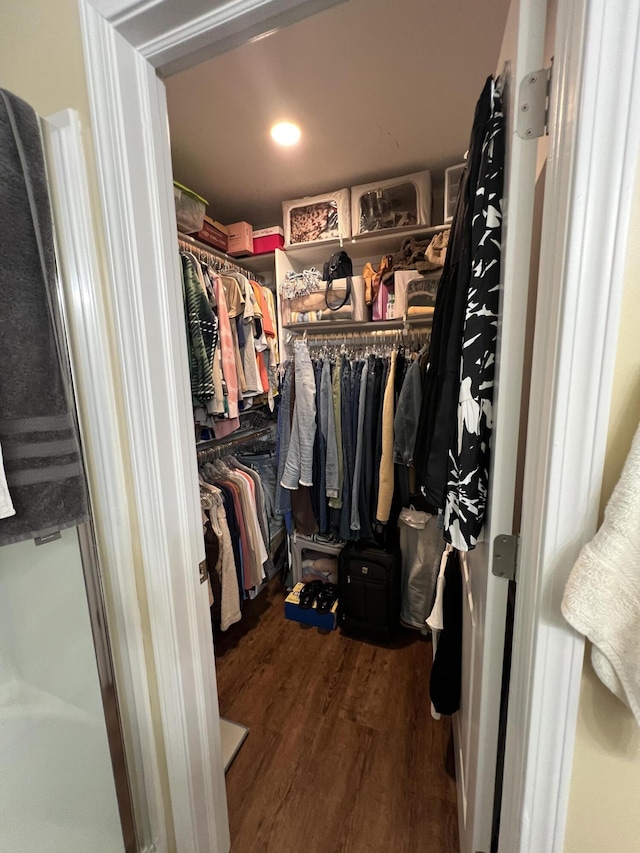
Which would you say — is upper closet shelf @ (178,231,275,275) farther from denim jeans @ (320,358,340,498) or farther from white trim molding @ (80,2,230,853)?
white trim molding @ (80,2,230,853)

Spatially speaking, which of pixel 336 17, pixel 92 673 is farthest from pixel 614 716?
pixel 336 17

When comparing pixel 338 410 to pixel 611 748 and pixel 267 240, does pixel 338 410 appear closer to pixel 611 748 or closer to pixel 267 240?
pixel 267 240

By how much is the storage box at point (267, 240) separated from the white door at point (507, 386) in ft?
4.81

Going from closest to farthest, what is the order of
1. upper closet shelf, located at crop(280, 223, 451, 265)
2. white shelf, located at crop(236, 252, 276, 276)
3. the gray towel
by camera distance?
the gray towel, upper closet shelf, located at crop(280, 223, 451, 265), white shelf, located at crop(236, 252, 276, 276)

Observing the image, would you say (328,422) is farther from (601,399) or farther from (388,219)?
(601,399)

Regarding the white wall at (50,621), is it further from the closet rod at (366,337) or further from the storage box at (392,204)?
the storage box at (392,204)

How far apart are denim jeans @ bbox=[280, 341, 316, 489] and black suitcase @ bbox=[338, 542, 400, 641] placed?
0.49 meters

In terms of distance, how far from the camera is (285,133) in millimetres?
1487

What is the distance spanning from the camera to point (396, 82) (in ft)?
4.08

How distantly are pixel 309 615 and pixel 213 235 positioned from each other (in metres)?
2.21

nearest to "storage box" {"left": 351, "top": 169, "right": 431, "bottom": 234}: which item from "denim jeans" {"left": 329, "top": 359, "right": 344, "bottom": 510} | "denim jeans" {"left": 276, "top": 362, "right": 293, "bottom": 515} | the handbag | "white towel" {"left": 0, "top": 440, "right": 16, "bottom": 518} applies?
the handbag

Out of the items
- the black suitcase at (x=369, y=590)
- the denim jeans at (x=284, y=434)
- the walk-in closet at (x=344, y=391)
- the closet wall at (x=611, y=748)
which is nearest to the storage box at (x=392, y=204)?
the walk-in closet at (x=344, y=391)

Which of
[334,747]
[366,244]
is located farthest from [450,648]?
[366,244]

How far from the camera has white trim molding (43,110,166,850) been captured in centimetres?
72
